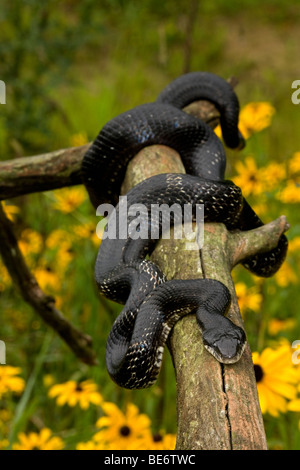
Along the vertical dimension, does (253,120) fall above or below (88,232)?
above

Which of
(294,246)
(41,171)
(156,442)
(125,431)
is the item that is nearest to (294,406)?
(156,442)

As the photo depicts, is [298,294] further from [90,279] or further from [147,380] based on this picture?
[147,380]

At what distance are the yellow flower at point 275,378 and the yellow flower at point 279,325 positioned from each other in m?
1.37

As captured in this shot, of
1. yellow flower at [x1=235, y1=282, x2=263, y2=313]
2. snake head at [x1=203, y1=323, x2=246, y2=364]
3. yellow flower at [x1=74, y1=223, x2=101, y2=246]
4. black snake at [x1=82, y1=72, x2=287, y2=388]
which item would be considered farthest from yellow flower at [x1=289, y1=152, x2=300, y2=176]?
snake head at [x1=203, y1=323, x2=246, y2=364]

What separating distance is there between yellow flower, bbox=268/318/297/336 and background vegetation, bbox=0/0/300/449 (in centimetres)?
2

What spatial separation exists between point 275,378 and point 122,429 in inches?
24.2

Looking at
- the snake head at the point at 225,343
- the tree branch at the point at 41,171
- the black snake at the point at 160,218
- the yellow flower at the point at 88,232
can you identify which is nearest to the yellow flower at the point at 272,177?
the black snake at the point at 160,218

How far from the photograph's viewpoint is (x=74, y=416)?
308 cm

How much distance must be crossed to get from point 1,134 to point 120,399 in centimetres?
439

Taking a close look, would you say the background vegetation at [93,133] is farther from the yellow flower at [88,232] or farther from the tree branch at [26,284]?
the tree branch at [26,284]

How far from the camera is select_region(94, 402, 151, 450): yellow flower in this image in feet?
6.54

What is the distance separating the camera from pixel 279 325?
10.6ft

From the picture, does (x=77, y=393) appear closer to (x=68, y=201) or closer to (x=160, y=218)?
(x=160, y=218)

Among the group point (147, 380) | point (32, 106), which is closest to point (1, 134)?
point (32, 106)
